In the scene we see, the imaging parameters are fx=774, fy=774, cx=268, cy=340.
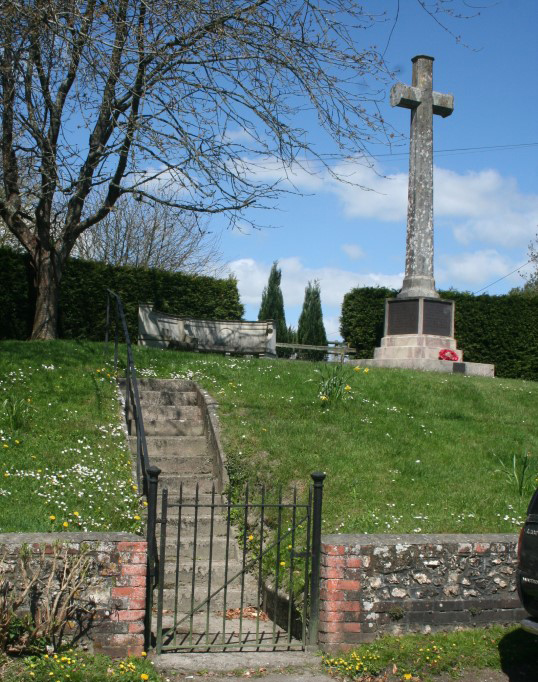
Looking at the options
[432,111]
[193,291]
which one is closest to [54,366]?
[193,291]

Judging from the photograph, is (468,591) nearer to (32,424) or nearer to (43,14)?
(32,424)

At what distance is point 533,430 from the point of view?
10.7 metres

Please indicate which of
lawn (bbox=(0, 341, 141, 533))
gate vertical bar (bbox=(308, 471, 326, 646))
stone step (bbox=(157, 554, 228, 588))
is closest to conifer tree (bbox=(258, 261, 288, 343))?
lawn (bbox=(0, 341, 141, 533))

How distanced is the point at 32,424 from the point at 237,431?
95.7 inches

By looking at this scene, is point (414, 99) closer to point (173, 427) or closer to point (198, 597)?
point (173, 427)

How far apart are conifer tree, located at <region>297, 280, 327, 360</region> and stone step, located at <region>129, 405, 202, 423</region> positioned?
17632 millimetres

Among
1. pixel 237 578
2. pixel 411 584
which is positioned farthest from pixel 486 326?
pixel 411 584

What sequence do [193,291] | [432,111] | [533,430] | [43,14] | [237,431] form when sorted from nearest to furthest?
[43,14]
[237,431]
[533,430]
[432,111]
[193,291]

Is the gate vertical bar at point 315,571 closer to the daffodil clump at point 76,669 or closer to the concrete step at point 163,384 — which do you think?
the daffodil clump at point 76,669

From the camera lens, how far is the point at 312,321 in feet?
96.3

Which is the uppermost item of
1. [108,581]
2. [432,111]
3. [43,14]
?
[432,111]

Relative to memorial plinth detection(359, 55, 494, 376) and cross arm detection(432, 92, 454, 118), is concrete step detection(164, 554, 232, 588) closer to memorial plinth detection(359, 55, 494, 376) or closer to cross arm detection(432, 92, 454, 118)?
memorial plinth detection(359, 55, 494, 376)

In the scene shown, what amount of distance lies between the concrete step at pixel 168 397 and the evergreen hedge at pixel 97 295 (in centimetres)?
672

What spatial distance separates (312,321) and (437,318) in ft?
37.7
